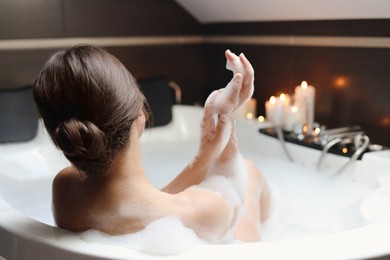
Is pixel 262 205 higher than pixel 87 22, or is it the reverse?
pixel 87 22

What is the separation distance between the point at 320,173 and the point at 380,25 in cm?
73

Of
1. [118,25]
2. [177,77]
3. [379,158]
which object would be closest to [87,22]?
[118,25]

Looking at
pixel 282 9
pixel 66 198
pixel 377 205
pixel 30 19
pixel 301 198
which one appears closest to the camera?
pixel 66 198

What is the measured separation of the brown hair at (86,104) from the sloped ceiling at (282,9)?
1446mm

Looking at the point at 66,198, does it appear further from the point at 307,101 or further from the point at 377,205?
the point at 307,101

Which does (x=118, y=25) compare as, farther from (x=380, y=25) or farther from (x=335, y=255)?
(x=335, y=255)

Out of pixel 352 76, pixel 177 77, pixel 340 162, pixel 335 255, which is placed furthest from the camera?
pixel 177 77

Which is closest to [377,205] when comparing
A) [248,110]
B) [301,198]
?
[301,198]

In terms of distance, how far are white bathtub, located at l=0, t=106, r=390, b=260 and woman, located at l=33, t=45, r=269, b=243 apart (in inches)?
3.8

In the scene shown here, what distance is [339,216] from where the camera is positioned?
6.51 ft

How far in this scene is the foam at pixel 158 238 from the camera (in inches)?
44.6

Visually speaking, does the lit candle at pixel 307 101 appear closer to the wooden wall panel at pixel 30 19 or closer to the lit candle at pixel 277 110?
the lit candle at pixel 277 110

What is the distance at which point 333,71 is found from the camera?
2590 millimetres

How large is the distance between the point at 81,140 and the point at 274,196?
4.32 feet
